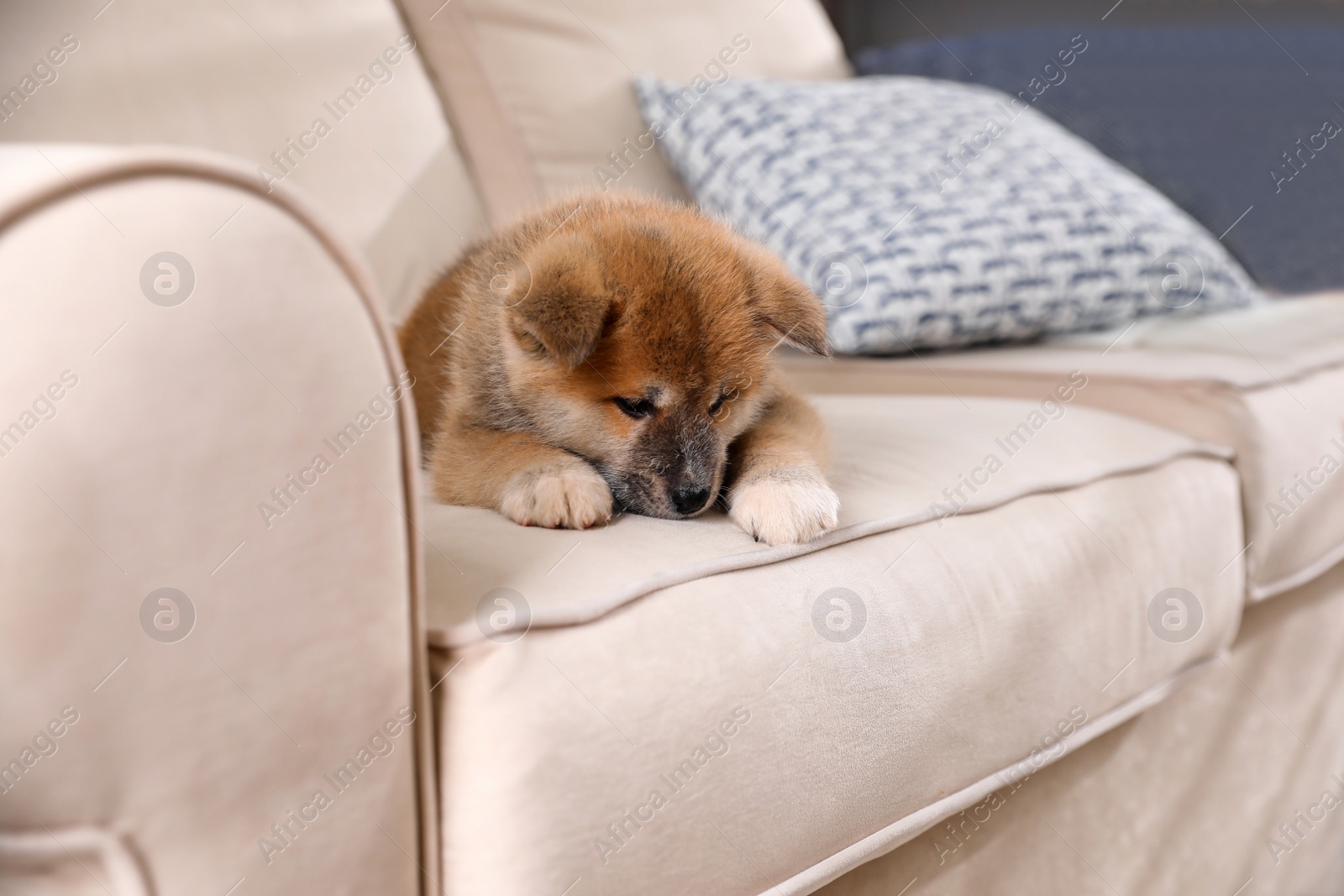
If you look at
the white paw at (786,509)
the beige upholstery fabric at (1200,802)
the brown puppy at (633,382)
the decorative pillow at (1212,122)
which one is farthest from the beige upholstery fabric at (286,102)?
the decorative pillow at (1212,122)

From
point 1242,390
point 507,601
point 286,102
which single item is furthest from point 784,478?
point 286,102

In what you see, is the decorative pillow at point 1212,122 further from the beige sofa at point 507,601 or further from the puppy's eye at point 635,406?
the puppy's eye at point 635,406

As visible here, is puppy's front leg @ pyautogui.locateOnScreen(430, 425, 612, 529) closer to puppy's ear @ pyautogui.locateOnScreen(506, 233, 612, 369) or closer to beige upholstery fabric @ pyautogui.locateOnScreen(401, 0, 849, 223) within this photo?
puppy's ear @ pyautogui.locateOnScreen(506, 233, 612, 369)

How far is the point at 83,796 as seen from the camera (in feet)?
1.89

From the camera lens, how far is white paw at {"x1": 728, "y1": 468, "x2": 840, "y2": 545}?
3.20 feet

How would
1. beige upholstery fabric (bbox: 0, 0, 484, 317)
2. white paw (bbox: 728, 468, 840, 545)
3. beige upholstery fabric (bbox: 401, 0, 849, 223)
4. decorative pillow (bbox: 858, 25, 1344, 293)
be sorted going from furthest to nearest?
decorative pillow (bbox: 858, 25, 1344, 293), beige upholstery fabric (bbox: 401, 0, 849, 223), beige upholstery fabric (bbox: 0, 0, 484, 317), white paw (bbox: 728, 468, 840, 545)

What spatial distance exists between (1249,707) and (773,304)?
3.45 ft

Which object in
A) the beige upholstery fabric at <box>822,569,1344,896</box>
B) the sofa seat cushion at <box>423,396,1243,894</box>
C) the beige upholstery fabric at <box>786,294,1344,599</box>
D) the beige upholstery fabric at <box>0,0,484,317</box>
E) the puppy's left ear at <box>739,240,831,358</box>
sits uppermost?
the beige upholstery fabric at <box>0,0,484,317</box>

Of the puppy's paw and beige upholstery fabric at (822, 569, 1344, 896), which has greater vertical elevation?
the puppy's paw

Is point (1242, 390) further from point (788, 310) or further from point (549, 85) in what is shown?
point (549, 85)

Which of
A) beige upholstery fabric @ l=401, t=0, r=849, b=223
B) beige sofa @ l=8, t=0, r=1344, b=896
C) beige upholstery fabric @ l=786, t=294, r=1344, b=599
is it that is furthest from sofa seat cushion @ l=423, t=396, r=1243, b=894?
beige upholstery fabric @ l=401, t=0, r=849, b=223

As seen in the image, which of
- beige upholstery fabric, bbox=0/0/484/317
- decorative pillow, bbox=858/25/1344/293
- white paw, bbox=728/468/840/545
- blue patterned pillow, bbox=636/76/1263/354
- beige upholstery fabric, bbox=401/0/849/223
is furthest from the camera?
decorative pillow, bbox=858/25/1344/293

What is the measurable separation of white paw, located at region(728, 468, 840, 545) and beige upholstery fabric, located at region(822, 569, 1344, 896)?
1.18 feet

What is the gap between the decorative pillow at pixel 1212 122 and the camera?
97.2 inches
